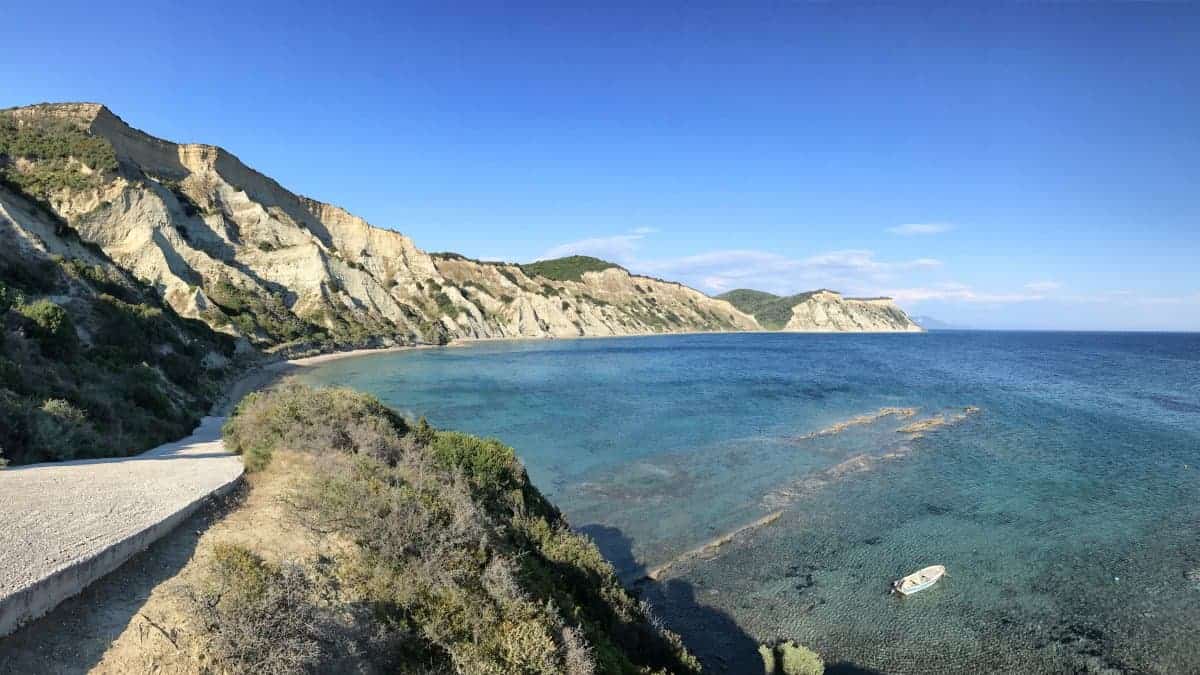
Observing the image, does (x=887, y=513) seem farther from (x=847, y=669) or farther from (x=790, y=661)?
(x=790, y=661)

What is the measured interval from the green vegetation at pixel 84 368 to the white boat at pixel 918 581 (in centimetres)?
1757

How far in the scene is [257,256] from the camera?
69000mm

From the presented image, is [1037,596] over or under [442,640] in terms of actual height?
under

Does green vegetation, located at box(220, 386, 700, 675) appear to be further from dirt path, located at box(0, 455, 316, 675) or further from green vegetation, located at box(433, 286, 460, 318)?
green vegetation, located at box(433, 286, 460, 318)

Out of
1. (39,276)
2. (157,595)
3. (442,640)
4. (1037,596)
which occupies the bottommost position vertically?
(1037,596)

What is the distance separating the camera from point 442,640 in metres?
5.96

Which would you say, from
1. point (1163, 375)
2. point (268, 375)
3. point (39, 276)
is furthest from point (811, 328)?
point (39, 276)

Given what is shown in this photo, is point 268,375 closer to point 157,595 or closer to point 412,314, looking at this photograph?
point 157,595

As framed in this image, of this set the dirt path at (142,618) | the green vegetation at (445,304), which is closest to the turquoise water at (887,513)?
the dirt path at (142,618)

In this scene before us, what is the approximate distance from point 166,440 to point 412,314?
76266mm

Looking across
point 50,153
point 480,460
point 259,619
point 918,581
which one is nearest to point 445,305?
point 50,153

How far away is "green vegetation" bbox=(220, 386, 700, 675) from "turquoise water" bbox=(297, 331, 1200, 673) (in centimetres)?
300

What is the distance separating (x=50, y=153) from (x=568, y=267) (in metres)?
135

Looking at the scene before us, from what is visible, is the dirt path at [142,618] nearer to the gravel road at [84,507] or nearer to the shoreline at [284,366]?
the gravel road at [84,507]
